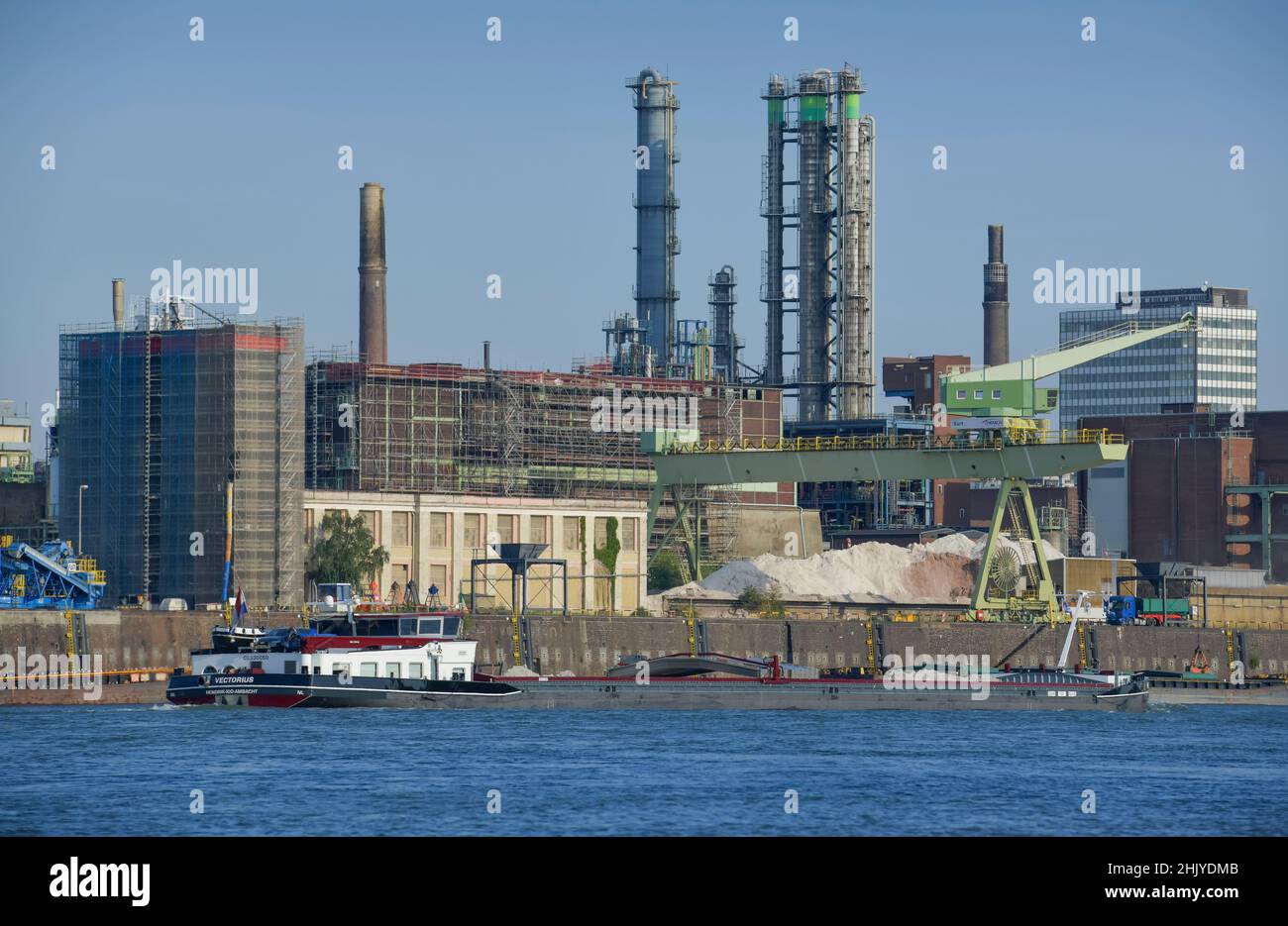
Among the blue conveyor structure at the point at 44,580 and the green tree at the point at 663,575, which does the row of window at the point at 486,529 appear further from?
the blue conveyor structure at the point at 44,580

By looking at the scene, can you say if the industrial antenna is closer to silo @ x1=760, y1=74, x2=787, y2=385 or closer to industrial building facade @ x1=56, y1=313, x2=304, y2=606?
silo @ x1=760, y1=74, x2=787, y2=385

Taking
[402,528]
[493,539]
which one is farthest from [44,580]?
[493,539]

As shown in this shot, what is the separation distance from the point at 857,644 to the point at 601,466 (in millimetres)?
36968

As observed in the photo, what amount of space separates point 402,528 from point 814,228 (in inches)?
2103

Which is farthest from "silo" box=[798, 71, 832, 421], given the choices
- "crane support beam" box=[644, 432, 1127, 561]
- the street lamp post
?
the street lamp post

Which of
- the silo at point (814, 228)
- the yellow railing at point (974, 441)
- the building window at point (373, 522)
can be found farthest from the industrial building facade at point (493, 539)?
the silo at point (814, 228)

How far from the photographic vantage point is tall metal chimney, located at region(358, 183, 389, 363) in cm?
11994

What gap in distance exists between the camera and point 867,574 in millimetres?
115062

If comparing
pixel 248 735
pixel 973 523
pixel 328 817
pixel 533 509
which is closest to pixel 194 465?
pixel 533 509

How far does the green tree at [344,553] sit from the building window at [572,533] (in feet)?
48.5

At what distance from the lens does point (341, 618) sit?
67750 millimetres

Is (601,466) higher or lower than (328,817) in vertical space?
higher

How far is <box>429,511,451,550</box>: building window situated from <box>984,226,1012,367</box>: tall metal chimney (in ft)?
220
